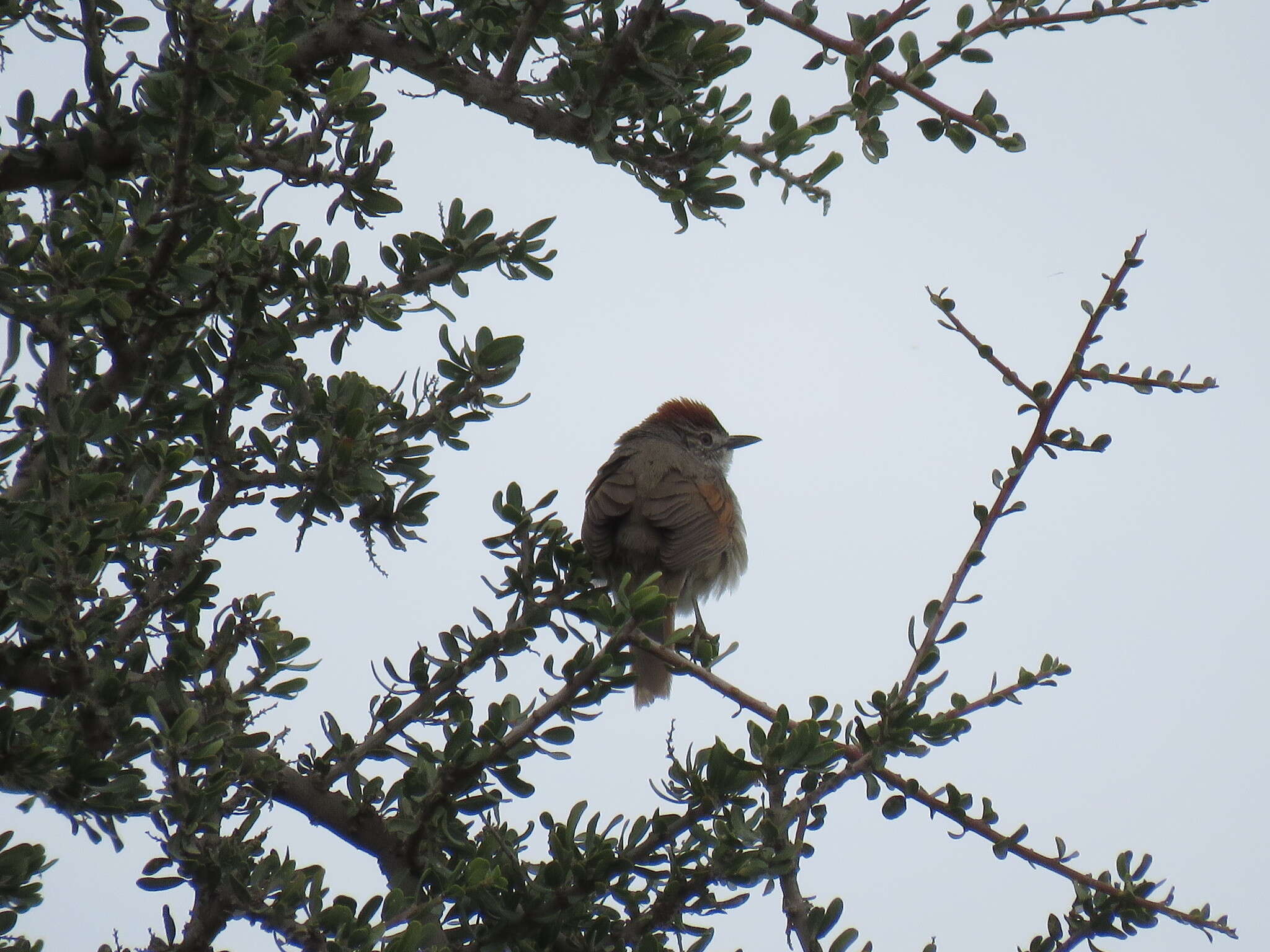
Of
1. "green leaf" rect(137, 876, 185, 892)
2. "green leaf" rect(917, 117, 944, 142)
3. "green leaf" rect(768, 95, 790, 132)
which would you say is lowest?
"green leaf" rect(137, 876, 185, 892)

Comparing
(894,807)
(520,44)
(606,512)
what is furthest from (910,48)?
(606,512)

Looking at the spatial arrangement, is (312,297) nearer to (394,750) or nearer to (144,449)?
(144,449)

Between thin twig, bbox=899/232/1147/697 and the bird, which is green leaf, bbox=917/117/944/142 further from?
the bird

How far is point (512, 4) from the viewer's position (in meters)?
3.47

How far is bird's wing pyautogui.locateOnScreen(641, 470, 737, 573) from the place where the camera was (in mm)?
6586

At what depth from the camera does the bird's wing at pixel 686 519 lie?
6.59m

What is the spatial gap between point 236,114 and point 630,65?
39.7 inches

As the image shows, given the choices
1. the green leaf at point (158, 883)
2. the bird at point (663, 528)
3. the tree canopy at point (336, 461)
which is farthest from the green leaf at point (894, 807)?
the bird at point (663, 528)

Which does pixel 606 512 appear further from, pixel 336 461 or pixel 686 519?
pixel 336 461

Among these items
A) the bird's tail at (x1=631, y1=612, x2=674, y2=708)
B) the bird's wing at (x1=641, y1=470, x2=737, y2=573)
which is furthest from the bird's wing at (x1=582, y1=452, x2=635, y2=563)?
the bird's tail at (x1=631, y1=612, x2=674, y2=708)

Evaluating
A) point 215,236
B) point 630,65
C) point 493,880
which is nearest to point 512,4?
point 630,65

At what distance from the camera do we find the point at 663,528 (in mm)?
6594

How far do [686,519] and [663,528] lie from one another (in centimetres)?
17

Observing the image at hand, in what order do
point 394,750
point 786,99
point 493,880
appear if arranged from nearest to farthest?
point 493,880 < point 786,99 < point 394,750
